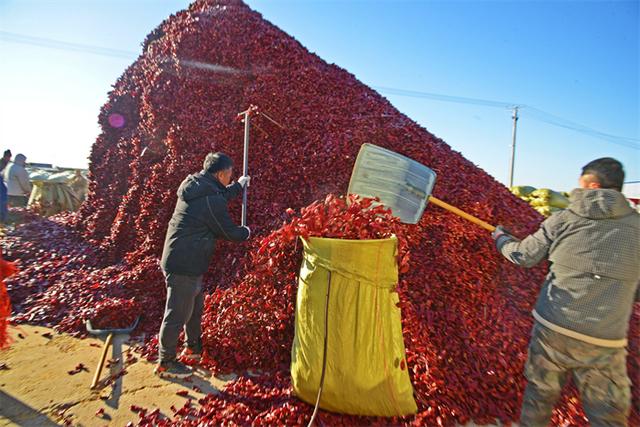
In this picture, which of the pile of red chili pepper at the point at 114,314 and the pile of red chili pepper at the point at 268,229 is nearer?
the pile of red chili pepper at the point at 268,229

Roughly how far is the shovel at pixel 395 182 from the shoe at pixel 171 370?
2105 mm

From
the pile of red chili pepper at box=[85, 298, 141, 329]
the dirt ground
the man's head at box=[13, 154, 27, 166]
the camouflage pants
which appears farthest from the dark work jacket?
the man's head at box=[13, 154, 27, 166]

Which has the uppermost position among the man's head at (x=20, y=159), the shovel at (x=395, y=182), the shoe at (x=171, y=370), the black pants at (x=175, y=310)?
the man's head at (x=20, y=159)

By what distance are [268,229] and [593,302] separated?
290 cm

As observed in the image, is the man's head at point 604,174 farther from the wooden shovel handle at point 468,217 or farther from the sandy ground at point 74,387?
the sandy ground at point 74,387

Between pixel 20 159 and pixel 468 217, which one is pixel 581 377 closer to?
pixel 468 217

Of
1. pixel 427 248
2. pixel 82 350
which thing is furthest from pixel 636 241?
pixel 82 350

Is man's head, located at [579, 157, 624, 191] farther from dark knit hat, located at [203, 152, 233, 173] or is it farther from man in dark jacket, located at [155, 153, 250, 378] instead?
dark knit hat, located at [203, 152, 233, 173]

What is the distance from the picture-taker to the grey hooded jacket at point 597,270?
173 centimetres

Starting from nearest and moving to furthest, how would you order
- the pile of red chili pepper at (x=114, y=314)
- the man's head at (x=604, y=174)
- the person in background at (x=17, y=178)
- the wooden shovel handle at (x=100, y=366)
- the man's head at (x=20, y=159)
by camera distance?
the man's head at (x=604, y=174) < the wooden shovel handle at (x=100, y=366) < the pile of red chili pepper at (x=114, y=314) < the man's head at (x=20, y=159) < the person in background at (x=17, y=178)

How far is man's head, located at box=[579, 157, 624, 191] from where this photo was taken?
1.83m

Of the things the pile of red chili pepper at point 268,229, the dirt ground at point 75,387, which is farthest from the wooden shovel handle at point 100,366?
the pile of red chili pepper at point 268,229

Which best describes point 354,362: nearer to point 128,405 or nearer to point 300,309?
point 300,309

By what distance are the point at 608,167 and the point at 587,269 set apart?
1.94 feet
